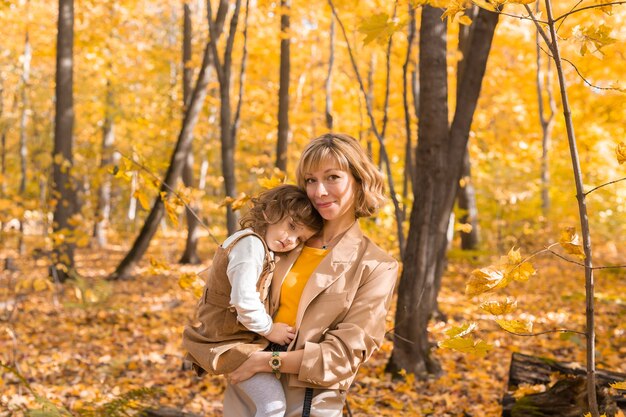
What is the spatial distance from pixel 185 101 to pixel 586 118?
786cm

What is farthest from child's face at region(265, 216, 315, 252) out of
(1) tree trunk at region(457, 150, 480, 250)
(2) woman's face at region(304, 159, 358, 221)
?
(1) tree trunk at region(457, 150, 480, 250)

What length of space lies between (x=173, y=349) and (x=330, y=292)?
451 centimetres

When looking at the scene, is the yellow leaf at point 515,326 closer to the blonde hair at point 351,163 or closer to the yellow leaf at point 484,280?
the yellow leaf at point 484,280

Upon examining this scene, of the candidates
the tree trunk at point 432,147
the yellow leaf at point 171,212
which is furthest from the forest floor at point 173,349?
the tree trunk at point 432,147

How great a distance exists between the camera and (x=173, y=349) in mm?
6246

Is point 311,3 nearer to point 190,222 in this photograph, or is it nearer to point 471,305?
point 190,222

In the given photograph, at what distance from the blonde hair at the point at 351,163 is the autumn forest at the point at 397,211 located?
0.57 metres

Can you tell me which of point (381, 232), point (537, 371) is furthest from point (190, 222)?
point (537, 371)

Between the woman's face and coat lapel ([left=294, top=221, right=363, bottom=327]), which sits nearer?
coat lapel ([left=294, top=221, right=363, bottom=327])

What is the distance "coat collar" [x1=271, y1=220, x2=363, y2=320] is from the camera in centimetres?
214

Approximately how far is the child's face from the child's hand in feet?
0.93

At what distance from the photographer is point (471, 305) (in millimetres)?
7715

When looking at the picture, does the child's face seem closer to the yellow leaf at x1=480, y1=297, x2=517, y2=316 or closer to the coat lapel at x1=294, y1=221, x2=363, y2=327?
the coat lapel at x1=294, y1=221, x2=363, y2=327

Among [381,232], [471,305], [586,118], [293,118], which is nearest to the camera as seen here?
[471,305]
